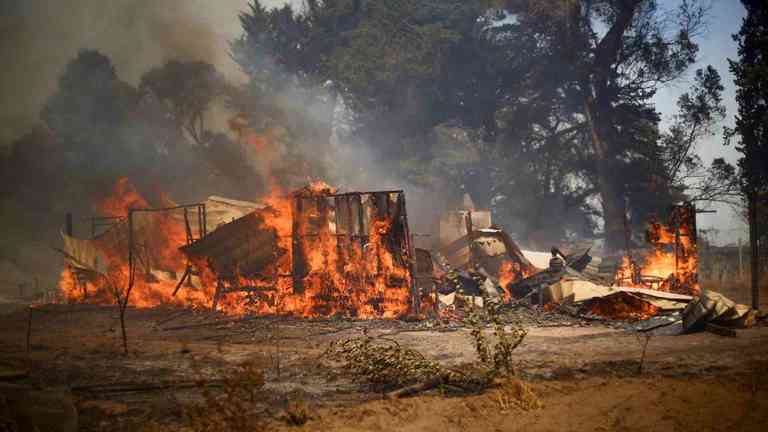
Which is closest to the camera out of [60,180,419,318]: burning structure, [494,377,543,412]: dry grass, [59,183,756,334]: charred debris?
[494,377,543,412]: dry grass

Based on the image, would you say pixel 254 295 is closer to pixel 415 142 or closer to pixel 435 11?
pixel 415 142

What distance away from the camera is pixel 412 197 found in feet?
121

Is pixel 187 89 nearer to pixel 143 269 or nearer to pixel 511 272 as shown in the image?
pixel 143 269

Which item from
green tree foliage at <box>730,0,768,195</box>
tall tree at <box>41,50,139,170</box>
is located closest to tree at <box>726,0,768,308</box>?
green tree foliage at <box>730,0,768,195</box>

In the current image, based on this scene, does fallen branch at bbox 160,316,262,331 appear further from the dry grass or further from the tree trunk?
the tree trunk

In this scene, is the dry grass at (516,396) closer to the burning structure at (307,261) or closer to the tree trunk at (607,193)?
the burning structure at (307,261)

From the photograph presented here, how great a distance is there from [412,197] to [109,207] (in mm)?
17832

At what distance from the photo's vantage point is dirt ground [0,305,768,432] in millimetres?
6328

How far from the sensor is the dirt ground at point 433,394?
6328 millimetres

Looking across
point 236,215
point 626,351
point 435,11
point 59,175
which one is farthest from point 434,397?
point 59,175

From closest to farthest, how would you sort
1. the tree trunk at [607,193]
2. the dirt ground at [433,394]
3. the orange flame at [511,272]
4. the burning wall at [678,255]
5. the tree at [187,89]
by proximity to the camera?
1. the dirt ground at [433,394]
2. the burning wall at [678,255]
3. the orange flame at [511,272]
4. the tree trunk at [607,193]
5. the tree at [187,89]

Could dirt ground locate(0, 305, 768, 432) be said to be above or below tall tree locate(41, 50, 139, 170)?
below

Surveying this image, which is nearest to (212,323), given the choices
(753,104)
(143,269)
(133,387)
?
(133,387)

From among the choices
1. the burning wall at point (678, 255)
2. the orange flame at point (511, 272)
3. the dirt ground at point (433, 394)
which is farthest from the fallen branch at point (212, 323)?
the burning wall at point (678, 255)
